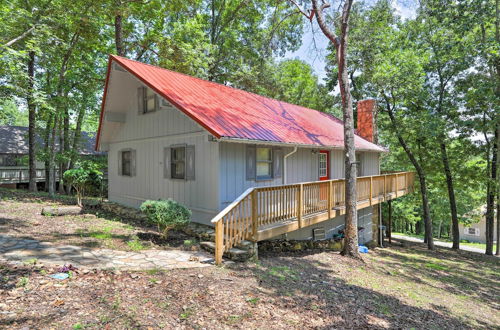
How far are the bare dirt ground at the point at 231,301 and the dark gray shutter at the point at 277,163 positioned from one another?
3124 millimetres

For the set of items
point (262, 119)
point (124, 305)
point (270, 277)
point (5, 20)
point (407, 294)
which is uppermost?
point (5, 20)

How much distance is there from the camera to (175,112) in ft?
30.8

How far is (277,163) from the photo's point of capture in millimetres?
9734

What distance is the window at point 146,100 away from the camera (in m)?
10.3

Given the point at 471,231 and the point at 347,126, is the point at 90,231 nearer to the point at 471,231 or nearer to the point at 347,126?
the point at 347,126

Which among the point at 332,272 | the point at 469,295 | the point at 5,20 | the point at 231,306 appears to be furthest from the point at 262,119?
the point at 5,20

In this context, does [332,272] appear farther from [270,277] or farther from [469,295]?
[469,295]

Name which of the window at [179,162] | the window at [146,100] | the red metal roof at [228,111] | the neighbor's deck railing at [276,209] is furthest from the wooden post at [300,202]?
the window at [146,100]

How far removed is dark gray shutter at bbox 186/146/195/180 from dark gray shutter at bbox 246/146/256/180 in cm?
166

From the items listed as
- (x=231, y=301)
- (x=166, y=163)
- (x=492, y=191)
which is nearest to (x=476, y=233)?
(x=492, y=191)

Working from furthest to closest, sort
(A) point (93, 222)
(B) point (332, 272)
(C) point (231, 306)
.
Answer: (A) point (93, 222)
(B) point (332, 272)
(C) point (231, 306)

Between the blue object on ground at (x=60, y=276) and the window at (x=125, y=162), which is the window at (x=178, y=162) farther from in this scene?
the blue object on ground at (x=60, y=276)

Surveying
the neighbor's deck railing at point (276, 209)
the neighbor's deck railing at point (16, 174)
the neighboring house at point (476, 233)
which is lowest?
the neighboring house at point (476, 233)

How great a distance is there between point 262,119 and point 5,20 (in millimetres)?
9552
